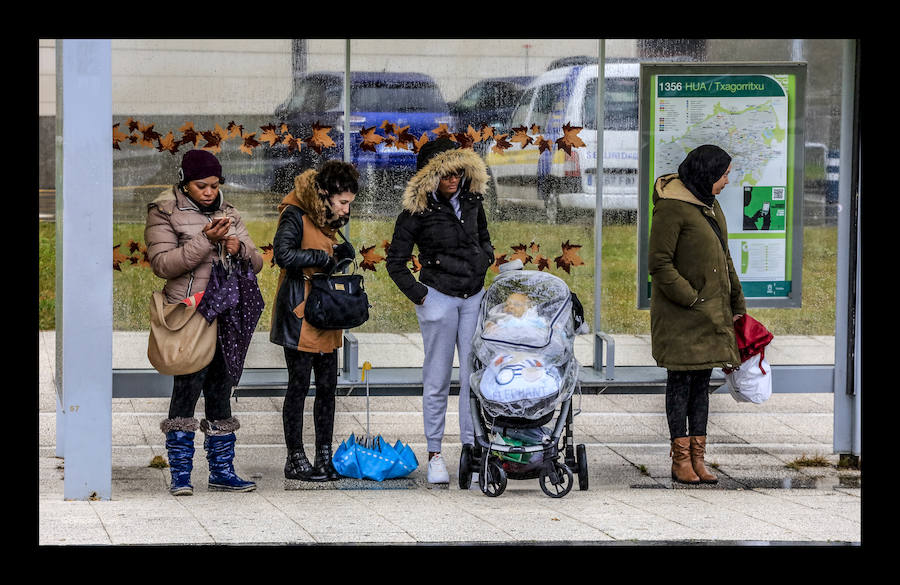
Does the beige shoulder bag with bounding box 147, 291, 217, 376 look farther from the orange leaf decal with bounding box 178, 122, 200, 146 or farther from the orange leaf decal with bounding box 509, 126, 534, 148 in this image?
the orange leaf decal with bounding box 509, 126, 534, 148

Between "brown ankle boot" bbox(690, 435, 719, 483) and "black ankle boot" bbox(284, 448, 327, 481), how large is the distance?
203 cm

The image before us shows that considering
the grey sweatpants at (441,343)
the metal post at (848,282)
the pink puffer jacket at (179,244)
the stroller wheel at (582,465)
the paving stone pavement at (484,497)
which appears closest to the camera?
the paving stone pavement at (484,497)

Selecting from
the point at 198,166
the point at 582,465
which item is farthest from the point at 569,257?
the point at 198,166

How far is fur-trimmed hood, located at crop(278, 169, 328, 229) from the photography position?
7062 millimetres

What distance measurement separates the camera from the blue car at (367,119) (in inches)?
333

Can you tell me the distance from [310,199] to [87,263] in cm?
121

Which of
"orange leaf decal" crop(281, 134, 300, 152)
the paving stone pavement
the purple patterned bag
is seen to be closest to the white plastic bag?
the paving stone pavement

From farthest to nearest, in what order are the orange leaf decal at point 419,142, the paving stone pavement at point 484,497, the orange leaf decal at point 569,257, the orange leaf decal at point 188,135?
the orange leaf decal at point 569,257 < the orange leaf decal at point 419,142 < the orange leaf decal at point 188,135 < the paving stone pavement at point 484,497

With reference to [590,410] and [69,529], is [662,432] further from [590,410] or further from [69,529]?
[69,529]

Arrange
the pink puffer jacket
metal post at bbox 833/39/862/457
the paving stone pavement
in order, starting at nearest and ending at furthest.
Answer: the paving stone pavement, the pink puffer jacket, metal post at bbox 833/39/862/457

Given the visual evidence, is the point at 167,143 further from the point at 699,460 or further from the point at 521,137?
the point at 699,460

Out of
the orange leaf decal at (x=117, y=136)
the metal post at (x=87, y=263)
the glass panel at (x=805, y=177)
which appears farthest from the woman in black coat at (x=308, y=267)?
the glass panel at (x=805, y=177)

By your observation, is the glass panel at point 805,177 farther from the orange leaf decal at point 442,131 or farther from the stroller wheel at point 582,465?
the stroller wheel at point 582,465

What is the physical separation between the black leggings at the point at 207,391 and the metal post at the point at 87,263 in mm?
344
